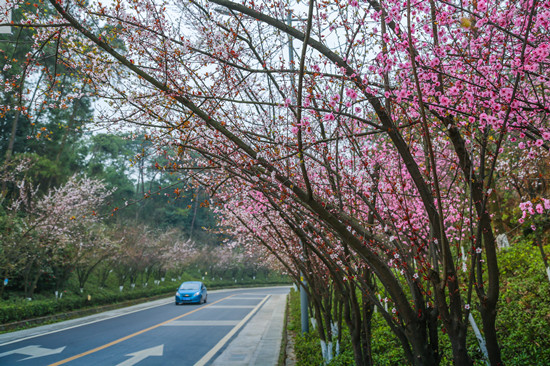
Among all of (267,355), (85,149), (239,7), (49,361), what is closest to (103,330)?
(49,361)

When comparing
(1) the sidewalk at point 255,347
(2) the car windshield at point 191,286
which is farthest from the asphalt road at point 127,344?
(2) the car windshield at point 191,286

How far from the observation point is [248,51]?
489 centimetres

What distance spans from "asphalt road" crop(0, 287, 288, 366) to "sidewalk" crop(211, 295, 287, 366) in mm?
318

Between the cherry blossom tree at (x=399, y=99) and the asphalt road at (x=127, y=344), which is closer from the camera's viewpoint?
the cherry blossom tree at (x=399, y=99)

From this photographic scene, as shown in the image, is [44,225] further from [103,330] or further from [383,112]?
[383,112]

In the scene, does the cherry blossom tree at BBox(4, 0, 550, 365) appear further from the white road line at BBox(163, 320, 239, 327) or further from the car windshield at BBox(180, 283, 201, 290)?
the car windshield at BBox(180, 283, 201, 290)

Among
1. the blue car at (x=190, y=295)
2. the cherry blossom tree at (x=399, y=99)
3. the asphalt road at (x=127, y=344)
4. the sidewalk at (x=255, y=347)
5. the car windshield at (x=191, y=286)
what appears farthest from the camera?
the car windshield at (x=191, y=286)

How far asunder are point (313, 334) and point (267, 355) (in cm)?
220

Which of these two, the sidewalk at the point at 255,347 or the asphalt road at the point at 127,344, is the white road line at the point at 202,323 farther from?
the sidewalk at the point at 255,347

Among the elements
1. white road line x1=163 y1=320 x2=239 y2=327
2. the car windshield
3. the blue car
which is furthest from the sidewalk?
the car windshield

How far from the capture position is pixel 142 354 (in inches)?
346

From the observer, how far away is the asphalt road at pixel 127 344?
26.7 ft

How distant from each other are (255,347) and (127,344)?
11.0 feet

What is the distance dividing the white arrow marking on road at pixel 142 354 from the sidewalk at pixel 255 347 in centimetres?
158
